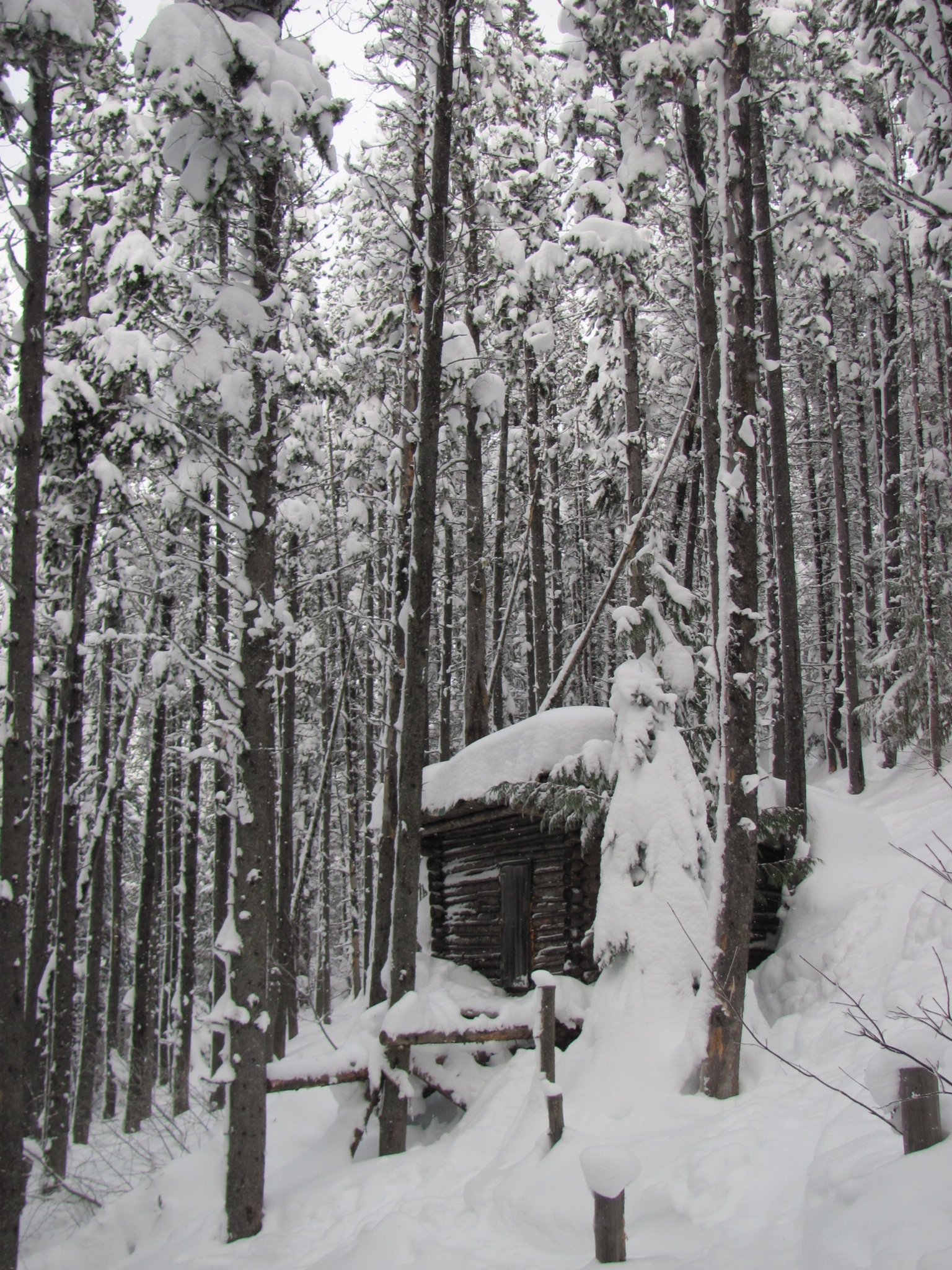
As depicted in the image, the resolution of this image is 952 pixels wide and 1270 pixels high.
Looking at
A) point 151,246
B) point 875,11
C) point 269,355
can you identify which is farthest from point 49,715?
point 875,11

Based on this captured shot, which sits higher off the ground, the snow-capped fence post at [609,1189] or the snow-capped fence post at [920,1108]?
the snow-capped fence post at [920,1108]

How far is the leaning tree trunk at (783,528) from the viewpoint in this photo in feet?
43.6

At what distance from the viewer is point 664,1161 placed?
6195 millimetres

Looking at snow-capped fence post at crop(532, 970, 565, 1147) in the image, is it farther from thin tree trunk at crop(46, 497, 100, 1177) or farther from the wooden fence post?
thin tree trunk at crop(46, 497, 100, 1177)

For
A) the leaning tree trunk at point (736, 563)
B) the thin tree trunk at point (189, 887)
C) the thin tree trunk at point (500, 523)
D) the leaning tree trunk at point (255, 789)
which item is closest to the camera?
the leaning tree trunk at point (736, 563)

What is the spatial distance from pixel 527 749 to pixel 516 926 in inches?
117

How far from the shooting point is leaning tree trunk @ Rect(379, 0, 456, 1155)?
955 centimetres

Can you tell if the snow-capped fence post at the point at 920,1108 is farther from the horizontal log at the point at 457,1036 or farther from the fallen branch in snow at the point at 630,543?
the fallen branch in snow at the point at 630,543

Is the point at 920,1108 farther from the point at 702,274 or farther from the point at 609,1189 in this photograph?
the point at 702,274

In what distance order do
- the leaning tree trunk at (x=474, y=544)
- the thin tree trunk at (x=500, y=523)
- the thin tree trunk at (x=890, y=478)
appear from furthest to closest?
the thin tree trunk at (x=890, y=478) < the thin tree trunk at (x=500, y=523) < the leaning tree trunk at (x=474, y=544)

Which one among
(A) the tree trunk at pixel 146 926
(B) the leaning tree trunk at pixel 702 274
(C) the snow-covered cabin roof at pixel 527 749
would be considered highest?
(B) the leaning tree trunk at pixel 702 274

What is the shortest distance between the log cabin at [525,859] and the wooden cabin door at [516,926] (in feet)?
0.05

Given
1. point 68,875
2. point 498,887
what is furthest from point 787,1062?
point 68,875

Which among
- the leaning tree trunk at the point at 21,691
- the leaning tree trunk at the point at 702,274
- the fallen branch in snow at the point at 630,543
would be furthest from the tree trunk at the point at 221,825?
the leaning tree trunk at the point at 702,274
